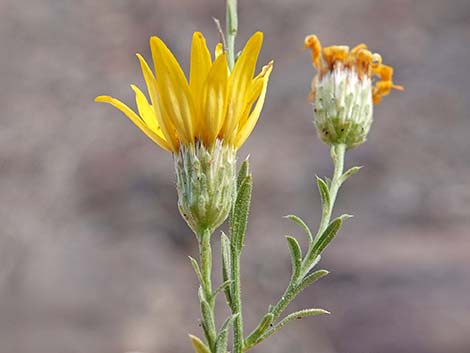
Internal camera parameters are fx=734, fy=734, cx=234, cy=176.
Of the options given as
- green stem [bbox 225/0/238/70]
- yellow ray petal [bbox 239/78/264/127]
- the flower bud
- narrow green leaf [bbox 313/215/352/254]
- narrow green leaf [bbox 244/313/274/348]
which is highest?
green stem [bbox 225/0/238/70]

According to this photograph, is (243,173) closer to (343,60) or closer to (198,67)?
(198,67)

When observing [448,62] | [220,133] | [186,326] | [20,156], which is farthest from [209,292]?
[448,62]

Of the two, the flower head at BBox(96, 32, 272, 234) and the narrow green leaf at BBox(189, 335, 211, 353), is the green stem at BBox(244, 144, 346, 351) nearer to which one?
the narrow green leaf at BBox(189, 335, 211, 353)

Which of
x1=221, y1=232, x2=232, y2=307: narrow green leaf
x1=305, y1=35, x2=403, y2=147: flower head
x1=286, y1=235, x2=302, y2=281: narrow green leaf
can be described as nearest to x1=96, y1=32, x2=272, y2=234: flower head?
x1=221, y1=232, x2=232, y2=307: narrow green leaf

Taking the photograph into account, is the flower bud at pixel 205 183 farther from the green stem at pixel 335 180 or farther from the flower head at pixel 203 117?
the green stem at pixel 335 180

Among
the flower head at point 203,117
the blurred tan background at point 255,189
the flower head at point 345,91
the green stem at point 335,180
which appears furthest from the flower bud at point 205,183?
the blurred tan background at point 255,189

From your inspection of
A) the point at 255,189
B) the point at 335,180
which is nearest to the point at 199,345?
the point at 335,180

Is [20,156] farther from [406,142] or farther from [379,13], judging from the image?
[379,13]
